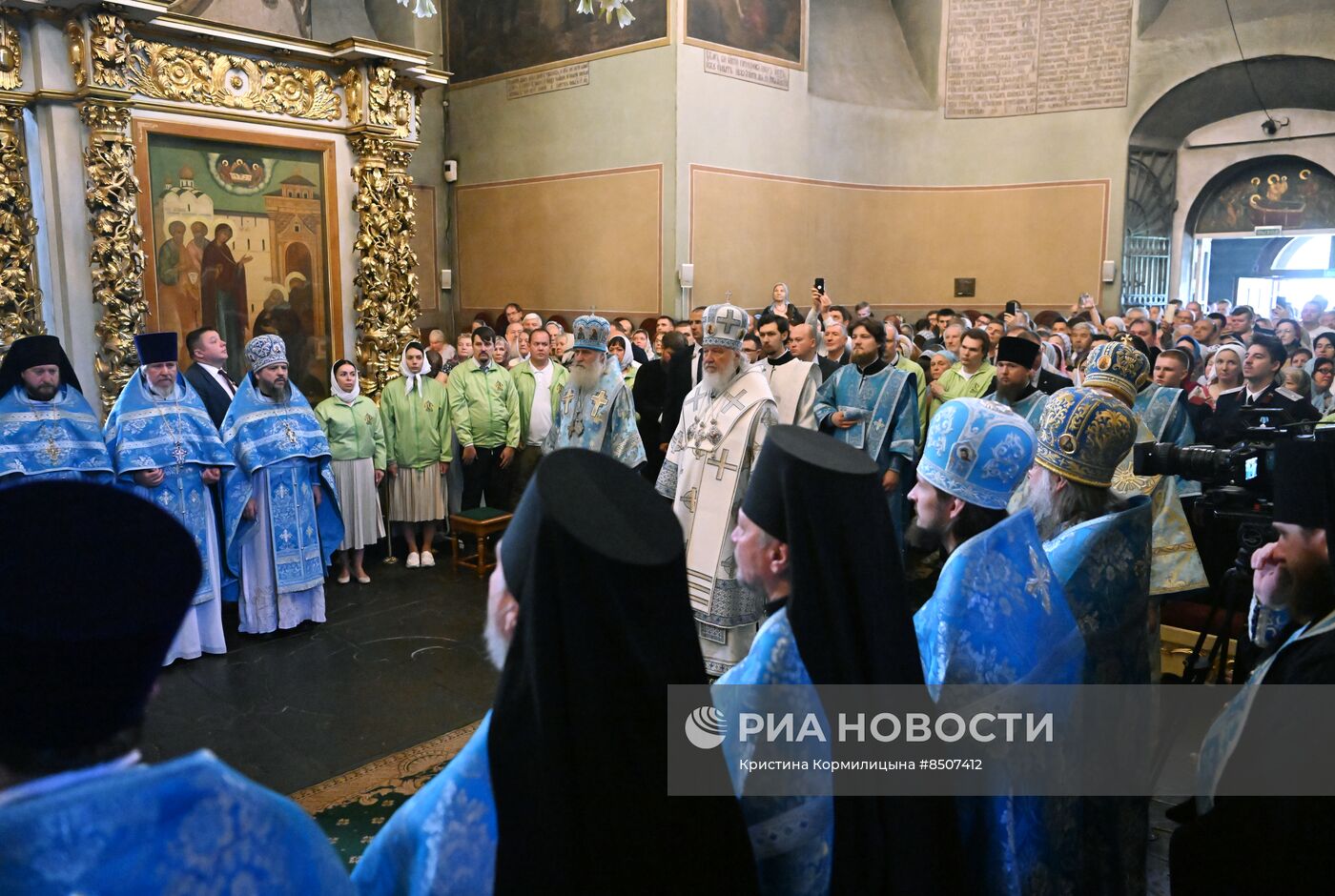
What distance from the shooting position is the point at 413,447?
8016mm

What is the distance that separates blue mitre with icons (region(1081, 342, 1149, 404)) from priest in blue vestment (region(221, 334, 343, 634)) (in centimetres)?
A: 490

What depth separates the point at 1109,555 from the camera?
2861 millimetres

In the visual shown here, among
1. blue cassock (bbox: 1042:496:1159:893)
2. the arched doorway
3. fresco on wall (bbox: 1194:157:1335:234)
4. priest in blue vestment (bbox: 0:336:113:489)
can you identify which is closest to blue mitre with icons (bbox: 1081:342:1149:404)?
blue cassock (bbox: 1042:496:1159:893)

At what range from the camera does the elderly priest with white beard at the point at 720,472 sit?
5340 mm

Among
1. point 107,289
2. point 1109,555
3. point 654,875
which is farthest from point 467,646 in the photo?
point 654,875

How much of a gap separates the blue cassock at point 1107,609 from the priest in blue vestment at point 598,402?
13.4 ft

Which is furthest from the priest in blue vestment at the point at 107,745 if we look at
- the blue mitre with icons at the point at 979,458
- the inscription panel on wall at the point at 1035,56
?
the inscription panel on wall at the point at 1035,56

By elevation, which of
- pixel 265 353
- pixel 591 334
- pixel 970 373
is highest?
pixel 591 334

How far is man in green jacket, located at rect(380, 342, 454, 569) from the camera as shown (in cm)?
802

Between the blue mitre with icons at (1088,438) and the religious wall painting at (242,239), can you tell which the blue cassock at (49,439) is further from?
the blue mitre with icons at (1088,438)

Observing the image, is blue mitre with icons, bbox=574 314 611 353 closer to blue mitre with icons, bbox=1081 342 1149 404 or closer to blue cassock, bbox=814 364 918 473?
blue cassock, bbox=814 364 918 473

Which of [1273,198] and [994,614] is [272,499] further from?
[1273,198]

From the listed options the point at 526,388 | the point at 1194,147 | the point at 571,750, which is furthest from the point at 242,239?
the point at 1194,147

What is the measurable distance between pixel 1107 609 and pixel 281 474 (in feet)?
17.6
